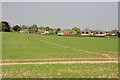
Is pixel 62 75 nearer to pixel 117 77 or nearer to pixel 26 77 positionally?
pixel 26 77

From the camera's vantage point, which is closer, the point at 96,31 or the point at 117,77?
the point at 117,77

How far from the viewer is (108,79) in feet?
35.2

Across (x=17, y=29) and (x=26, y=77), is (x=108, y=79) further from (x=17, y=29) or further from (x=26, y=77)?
(x=17, y=29)

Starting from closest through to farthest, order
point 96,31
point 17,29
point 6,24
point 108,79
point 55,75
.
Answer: point 108,79, point 55,75, point 6,24, point 17,29, point 96,31

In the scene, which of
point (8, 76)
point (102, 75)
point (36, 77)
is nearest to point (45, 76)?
point (36, 77)

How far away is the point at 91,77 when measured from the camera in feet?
36.4

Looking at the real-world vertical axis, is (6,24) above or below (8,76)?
above

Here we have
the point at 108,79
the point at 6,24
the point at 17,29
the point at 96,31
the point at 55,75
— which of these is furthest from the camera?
the point at 96,31

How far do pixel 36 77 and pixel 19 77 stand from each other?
1082 millimetres

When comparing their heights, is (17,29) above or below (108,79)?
above

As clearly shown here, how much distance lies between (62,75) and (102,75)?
8.85 ft

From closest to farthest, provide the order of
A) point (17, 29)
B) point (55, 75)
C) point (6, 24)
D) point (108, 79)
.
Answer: point (108, 79) < point (55, 75) < point (6, 24) < point (17, 29)

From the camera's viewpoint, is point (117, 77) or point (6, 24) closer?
point (117, 77)

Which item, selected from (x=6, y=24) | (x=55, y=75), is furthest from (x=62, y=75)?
(x=6, y=24)
